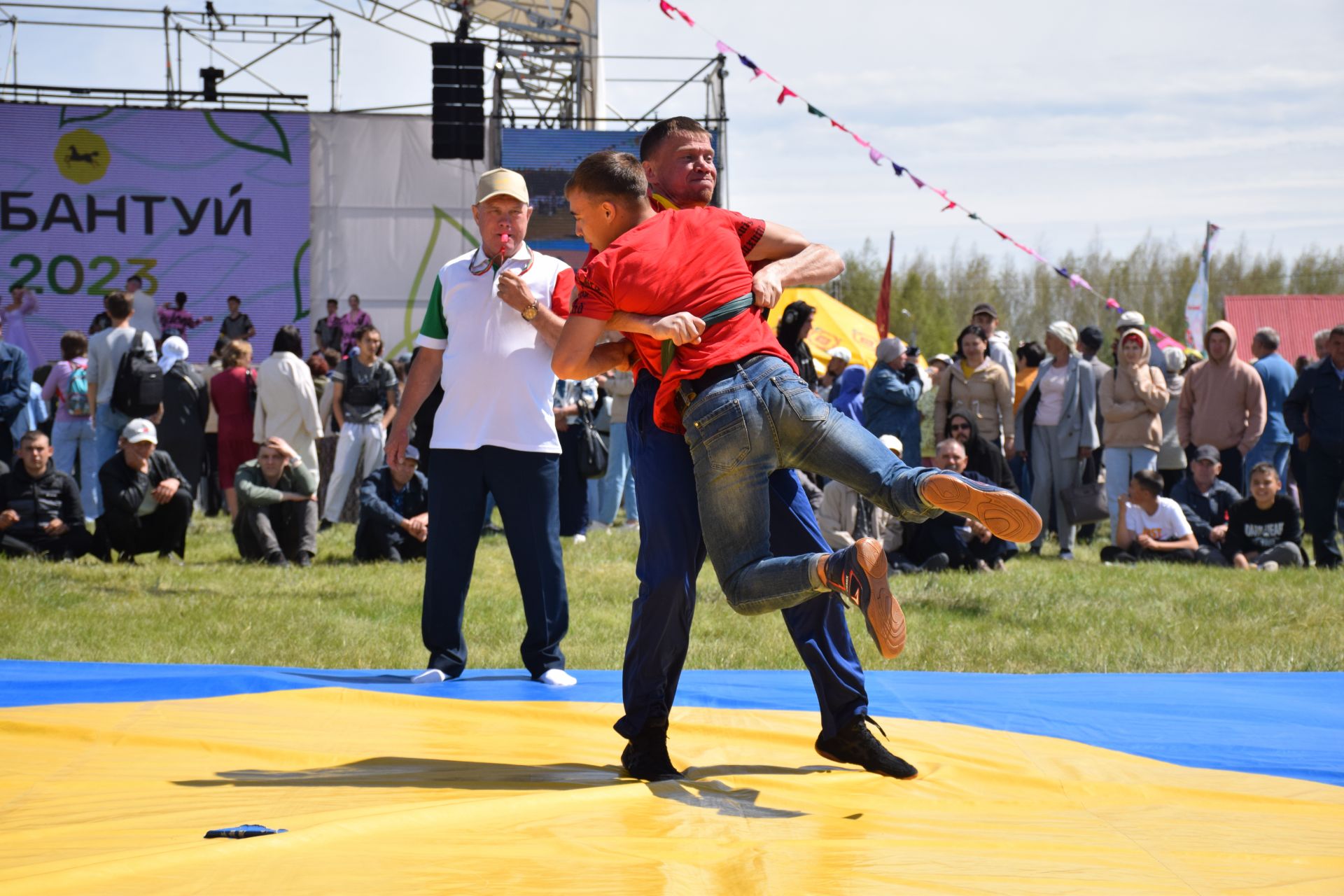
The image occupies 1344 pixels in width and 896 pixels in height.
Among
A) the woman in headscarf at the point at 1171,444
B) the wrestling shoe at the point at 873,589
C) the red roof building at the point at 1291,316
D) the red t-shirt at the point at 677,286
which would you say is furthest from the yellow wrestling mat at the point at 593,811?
the red roof building at the point at 1291,316

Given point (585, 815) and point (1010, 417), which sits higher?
point (1010, 417)

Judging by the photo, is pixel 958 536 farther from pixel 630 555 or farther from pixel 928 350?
pixel 928 350

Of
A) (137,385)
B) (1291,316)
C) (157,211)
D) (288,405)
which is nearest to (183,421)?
(137,385)

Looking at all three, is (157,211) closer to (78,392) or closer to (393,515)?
(78,392)

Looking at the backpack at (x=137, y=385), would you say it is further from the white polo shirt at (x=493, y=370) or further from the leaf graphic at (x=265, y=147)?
the leaf graphic at (x=265, y=147)

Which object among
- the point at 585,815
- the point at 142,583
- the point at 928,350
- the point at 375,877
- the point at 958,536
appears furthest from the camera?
the point at 928,350

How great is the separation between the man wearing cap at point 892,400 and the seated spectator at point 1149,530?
5.14 feet

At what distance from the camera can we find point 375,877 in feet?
7.70

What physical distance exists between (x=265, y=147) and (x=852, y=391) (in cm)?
1359

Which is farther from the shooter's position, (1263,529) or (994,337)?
(994,337)

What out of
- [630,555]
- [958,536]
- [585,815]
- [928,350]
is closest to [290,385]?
[630,555]

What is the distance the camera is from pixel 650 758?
3.35 m

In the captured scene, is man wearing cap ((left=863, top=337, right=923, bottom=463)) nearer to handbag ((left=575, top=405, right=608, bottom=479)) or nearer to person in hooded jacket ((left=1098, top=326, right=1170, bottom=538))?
person in hooded jacket ((left=1098, top=326, right=1170, bottom=538))

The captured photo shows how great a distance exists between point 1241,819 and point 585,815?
141cm
